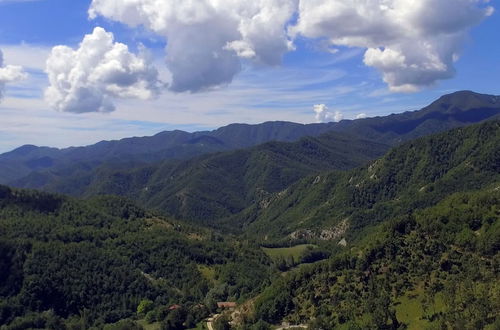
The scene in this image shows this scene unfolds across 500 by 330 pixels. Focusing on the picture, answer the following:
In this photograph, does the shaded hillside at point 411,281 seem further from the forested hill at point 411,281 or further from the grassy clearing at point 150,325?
the grassy clearing at point 150,325

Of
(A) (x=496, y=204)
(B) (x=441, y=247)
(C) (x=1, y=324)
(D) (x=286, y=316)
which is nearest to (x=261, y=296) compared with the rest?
(D) (x=286, y=316)

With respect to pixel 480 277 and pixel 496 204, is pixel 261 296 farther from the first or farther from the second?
pixel 496 204

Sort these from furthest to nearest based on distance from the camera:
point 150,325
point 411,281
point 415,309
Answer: point 150,325
point 411,281
point 415,309

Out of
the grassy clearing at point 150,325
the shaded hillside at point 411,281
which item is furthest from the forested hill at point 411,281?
the grassy clearing at point 150,325

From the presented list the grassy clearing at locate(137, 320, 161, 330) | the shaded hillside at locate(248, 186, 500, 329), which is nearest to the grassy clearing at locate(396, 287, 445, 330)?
the shaded hillside at locate(248, 186, 500, 329)

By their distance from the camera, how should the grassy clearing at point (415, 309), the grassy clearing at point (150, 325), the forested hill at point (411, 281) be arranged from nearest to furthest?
1. the grassy clearing at point (415, 309)
2. the forested hill at point (411, 281)
3. the grassy clearing at point (150, 325)

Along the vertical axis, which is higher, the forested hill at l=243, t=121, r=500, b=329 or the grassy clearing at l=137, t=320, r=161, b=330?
the forested hill at l=243, t=121, r=500, b=329

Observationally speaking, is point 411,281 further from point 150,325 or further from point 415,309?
point 150,325

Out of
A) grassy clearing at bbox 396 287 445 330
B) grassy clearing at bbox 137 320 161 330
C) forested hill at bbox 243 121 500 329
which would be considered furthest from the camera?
grassy clearing at bbox 137 320 161 330

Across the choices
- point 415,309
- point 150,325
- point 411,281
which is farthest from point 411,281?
point 150,325

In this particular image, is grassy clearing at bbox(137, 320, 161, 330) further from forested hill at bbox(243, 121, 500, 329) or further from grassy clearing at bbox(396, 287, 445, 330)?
grassy clearing at bbox(396, 287, 445, 330)

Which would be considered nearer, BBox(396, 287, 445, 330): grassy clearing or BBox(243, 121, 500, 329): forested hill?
BBox(396, 287, 445, 330): grassy clearing

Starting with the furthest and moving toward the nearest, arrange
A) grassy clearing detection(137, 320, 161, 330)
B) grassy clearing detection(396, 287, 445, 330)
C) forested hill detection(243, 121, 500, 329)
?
grassy clearing detection(137, 320, 161, 330) → forested hill detection(243, 121, 500, 329) → grassy clearing detection(396, 287, 445, 330)
